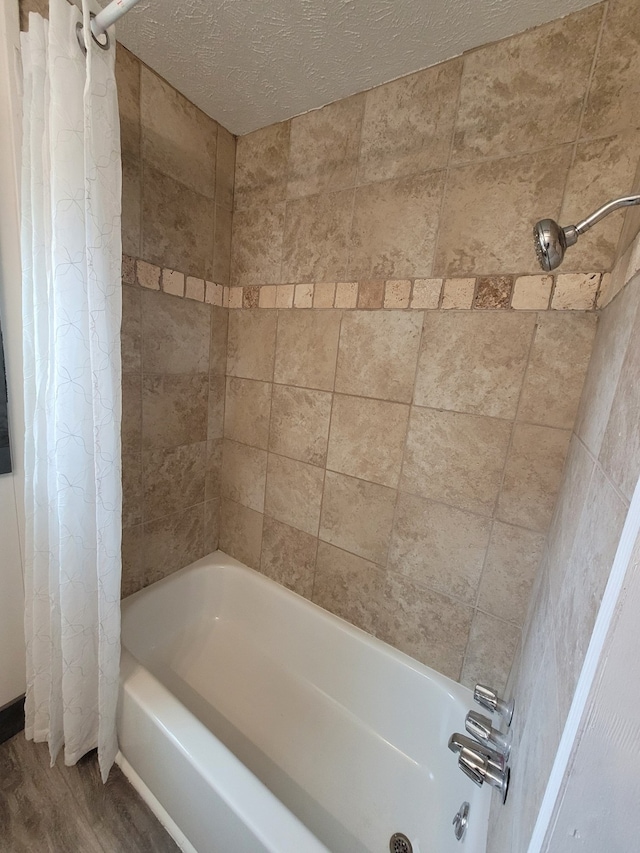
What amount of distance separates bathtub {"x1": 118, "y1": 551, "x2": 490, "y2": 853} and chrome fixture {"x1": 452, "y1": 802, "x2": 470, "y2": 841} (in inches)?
1.0

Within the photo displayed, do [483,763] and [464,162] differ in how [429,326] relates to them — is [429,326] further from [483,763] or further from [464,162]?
[483,763]

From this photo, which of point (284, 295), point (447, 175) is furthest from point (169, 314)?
point (447, 175)

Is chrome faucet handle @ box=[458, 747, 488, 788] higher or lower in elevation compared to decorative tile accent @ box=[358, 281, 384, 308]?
lower

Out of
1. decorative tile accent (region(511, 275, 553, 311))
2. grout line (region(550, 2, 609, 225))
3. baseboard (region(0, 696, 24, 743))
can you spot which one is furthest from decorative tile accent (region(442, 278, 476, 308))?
baseboard (region(0, 696, 24, 743))

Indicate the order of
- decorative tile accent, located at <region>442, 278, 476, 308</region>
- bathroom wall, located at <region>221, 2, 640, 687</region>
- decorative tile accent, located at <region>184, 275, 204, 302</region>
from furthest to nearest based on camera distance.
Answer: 1. decorative tile accent, located at <region>184, 275, 204, 302</region>
2. decorative tile accent, located at <region>442, 278, 476, 308</region>
3. bathroom wall, located at <region>221, 2, 640, 687</region>

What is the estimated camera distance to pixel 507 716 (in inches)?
31.0

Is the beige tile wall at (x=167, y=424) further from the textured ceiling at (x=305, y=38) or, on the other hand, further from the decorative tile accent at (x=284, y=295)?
the textured ceiling at (x=305, y=38)

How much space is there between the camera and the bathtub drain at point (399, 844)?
3.16 feet

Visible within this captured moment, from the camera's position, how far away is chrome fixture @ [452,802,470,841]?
84 cm

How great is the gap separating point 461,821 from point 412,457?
0.96 meters

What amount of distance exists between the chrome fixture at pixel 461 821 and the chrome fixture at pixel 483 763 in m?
0.32

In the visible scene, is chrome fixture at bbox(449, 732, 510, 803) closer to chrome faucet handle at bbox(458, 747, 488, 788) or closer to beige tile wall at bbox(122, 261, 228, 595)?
chrome faucet handle at bbox(458, 747, 488, 788)

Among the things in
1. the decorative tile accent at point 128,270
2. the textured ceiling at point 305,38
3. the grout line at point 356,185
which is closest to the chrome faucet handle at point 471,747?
the grout line at point 356,185

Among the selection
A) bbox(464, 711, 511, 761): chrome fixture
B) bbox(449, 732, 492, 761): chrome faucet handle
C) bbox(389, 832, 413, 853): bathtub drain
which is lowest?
bbox(389, 832, 413, 853): bathtub drain
